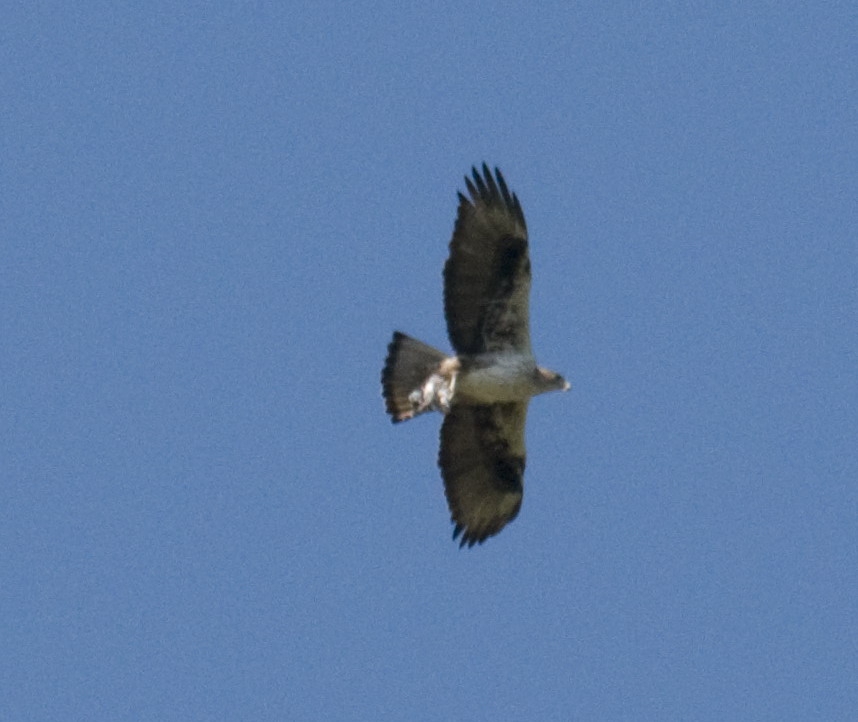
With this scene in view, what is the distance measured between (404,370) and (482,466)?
41.4 inches

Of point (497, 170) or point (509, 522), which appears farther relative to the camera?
point (509, 522)

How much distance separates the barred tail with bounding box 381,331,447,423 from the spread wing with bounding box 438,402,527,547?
0.41 meters

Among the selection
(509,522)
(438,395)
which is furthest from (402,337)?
(509,522)

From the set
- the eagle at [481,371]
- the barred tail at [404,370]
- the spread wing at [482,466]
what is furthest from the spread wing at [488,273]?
the spread wing at [482,466]

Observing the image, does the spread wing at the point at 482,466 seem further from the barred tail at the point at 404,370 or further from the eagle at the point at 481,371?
the barred tail at the point at 404,370

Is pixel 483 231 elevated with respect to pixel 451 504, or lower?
elevated

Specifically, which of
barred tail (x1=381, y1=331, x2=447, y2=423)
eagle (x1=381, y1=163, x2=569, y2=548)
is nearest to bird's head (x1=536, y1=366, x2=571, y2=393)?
eagle (x1=381, y1=163, x2=569, y2=548)

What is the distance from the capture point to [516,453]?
1888 centimetres

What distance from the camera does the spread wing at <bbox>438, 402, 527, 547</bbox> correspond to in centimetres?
1866

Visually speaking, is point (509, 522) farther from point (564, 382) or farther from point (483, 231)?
point (483, 231)

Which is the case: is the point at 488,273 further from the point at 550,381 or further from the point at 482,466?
the point at 482,466

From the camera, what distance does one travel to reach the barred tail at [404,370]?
1828 cm

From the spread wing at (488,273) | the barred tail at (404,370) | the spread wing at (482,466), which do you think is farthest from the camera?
the spread wing at (482,466)

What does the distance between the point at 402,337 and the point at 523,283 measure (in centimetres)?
109
